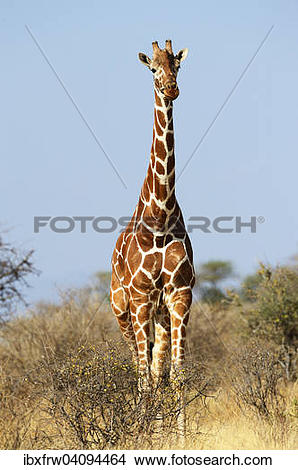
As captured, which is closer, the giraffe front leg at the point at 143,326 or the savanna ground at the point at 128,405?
the savanna ground at the point at 128,405

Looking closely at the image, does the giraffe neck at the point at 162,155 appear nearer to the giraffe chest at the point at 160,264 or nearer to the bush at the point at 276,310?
the giraffe chest at the point at 160,264

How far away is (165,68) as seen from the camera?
7047 millimetres

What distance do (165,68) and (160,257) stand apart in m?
2.03

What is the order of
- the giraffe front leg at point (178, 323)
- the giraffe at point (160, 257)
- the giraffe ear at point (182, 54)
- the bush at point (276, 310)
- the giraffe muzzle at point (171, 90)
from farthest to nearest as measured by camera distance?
the bush at point (276, 310) < the giraffe ear at point (182, 54) < the giraffe at point (160, 257) < the giraffe front leg at point (178, 323) < the giraffe muzzle at point (171, 90)

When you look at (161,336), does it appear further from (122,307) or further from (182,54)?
(182,54)

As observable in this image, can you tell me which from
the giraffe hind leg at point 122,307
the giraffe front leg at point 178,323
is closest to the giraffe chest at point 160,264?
the giraffe front leg at point 178,323

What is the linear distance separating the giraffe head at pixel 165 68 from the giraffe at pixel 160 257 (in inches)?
0.4

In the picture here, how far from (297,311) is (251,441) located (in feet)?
18.2

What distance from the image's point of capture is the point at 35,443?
6492 mm

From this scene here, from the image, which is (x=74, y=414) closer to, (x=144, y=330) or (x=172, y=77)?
(x=144, y=330)

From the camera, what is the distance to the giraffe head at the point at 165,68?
6.92 m

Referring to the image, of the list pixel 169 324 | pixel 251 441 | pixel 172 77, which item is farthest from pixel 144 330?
pixel 172 77

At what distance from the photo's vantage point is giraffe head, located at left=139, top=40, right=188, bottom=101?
6918 millimetres

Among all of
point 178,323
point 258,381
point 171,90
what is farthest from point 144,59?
point 258,381
